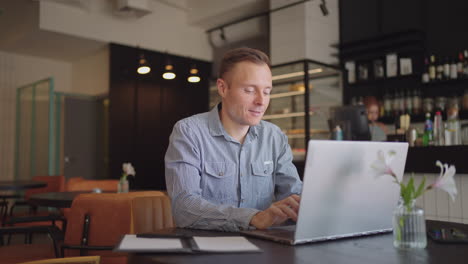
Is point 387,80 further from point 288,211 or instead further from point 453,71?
point 288,211

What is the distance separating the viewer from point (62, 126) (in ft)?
24.9

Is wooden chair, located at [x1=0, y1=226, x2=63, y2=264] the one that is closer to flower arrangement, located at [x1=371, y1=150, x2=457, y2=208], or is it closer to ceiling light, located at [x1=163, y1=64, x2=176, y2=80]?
flower arrangement, located at [x1=371, y1=150, x2=457, y2=208]

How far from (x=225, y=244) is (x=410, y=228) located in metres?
0.46

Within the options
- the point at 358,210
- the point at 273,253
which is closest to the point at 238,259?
the point at 273,253

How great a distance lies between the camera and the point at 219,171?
1.61 meters

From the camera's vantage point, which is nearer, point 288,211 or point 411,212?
point 411,212

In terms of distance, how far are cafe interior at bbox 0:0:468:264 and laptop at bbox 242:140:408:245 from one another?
2.56 meters

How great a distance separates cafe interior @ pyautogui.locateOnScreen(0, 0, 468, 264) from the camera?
5246 mm

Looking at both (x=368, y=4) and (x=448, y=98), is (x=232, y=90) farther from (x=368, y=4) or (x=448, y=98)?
(x=368, y=4)

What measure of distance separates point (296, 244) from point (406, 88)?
540 centimetres

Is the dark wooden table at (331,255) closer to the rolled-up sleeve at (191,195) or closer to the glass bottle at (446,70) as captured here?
the rolled-up sleeve at (191,195)

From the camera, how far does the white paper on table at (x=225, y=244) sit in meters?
0.97

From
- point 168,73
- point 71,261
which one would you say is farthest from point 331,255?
point 168,73

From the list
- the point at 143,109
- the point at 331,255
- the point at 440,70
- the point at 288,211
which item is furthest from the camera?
the point at 143,109
